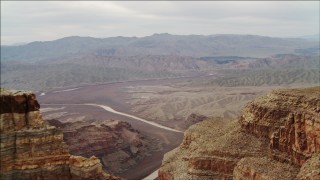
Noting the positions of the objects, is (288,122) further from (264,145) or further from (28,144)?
(28,144)

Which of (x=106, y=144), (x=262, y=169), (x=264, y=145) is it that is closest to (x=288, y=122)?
(x=264, y=145)

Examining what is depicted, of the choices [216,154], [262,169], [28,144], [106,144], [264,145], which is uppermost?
[28,144]

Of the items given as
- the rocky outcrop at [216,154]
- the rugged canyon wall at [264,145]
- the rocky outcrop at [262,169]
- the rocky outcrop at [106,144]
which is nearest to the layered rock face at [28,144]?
the rocky outcrop at [262,169]

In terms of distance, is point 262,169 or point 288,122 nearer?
point 262,169

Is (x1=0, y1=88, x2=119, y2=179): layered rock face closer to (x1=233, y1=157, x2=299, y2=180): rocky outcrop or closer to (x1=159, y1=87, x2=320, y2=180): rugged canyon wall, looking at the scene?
(x1=233, y1=157, x2=299, y2=180): rocky outcrop

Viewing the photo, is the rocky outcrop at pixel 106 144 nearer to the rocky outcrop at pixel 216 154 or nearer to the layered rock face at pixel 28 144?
the rocky outcrop at pixel 216 154

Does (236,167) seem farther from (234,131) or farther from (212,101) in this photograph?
(212,101)

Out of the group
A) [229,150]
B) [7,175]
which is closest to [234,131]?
[229,150]
